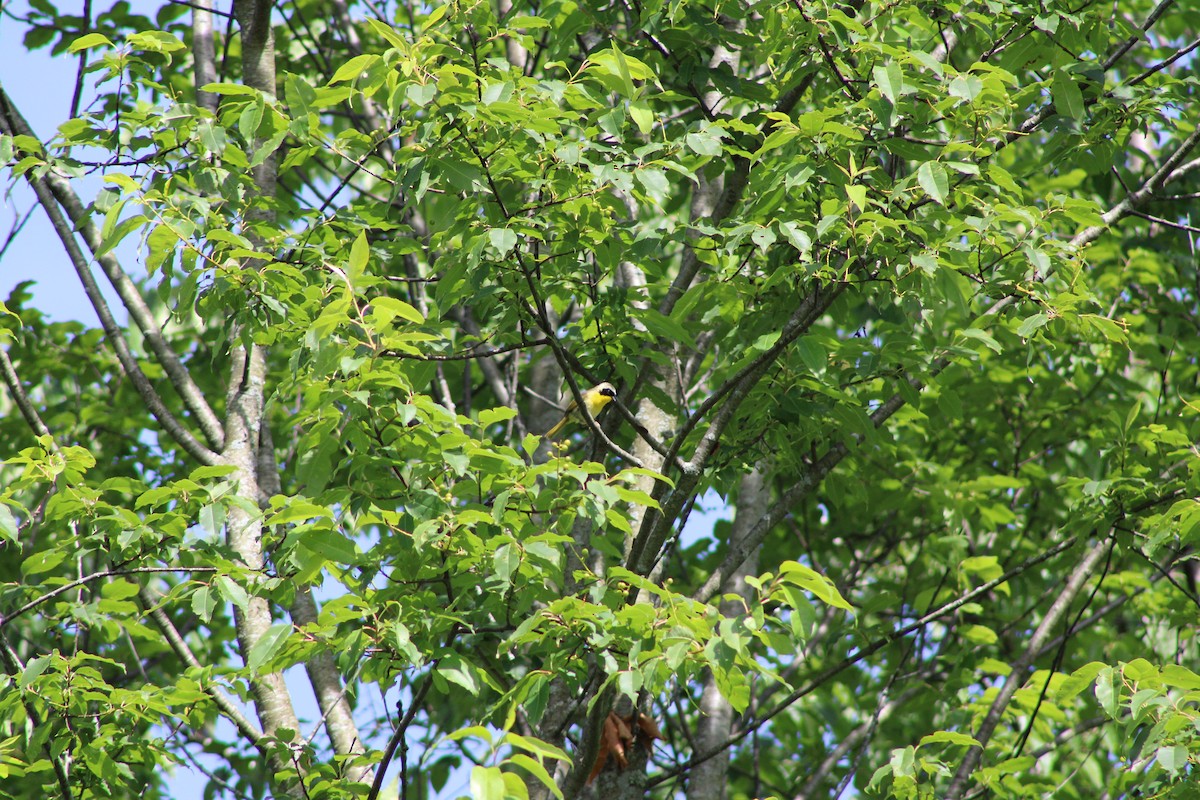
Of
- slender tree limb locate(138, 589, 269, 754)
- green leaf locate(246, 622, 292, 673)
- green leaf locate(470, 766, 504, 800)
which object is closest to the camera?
green leaf locate(470, 766, 504, 800)

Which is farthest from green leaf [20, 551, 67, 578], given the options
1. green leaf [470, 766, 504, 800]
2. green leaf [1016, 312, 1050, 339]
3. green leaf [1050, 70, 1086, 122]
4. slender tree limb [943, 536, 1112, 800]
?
green leaf [1050, 70, 1086, 122]

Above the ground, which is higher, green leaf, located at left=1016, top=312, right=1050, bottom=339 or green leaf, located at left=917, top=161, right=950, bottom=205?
green leaf, located at left=917, top=161, right=950, bottom=205

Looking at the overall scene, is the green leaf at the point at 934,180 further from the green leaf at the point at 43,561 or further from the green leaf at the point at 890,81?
the green leaf at the point at 43,561

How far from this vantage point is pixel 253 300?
4.21 m

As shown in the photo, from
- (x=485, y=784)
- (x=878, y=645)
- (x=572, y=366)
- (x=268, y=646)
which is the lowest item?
(x=485, y=784)

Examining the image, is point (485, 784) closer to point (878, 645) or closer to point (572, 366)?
point (572, 366)

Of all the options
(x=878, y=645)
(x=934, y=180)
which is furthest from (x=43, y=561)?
(x=934, y=180)

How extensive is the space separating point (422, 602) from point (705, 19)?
8.58 ft

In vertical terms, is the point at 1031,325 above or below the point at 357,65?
below

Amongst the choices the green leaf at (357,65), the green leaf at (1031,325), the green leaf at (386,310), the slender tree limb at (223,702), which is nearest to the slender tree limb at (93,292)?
the slender tree limb at (223,702)

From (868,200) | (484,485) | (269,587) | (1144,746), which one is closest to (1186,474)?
(1144,746)

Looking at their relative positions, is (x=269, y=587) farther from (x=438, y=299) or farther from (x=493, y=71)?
(x=493, y=71)

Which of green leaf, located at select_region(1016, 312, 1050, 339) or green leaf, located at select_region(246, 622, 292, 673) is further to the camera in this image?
green leaf, located at select_region(1016, 312, 1050, 339)

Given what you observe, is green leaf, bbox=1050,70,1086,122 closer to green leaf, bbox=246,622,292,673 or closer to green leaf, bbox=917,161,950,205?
green leaf, bbox=917,161,950,205
